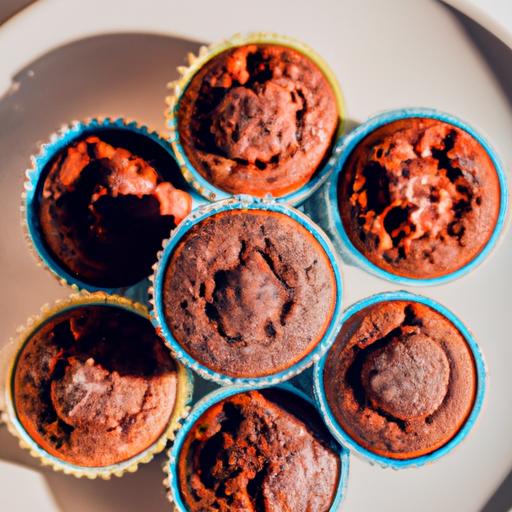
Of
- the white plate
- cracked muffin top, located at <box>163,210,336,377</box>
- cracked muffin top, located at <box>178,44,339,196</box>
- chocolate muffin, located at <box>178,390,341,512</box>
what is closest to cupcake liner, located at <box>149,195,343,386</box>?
cracked muffin top, located at <box>163,210,336,377</box>

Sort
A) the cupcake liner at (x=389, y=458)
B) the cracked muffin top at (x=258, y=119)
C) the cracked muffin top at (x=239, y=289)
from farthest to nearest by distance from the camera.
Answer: the cupcake liner at (x=389, y=458), the cracked muffin top at (x=258, y=119), the cracked muffin top at (x=239, y=289)

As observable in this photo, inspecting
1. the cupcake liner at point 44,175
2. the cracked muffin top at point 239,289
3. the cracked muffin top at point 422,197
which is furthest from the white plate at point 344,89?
the cracked muffin top at point 239,289

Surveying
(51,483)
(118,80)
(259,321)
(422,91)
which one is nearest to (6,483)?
(51,483)

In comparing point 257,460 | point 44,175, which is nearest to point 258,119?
point 44,175

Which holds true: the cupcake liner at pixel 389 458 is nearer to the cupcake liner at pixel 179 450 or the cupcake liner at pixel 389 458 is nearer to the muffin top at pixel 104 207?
the cupcake liner at pixel 179 450

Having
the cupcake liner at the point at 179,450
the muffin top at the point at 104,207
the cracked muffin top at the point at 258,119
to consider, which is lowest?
the cupcake liner at the point at 179,450

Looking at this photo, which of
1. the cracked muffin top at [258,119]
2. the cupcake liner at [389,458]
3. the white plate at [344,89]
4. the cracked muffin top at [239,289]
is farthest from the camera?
the white plate at [344,89]

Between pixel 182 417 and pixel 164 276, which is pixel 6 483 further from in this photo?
pixel 164 276
